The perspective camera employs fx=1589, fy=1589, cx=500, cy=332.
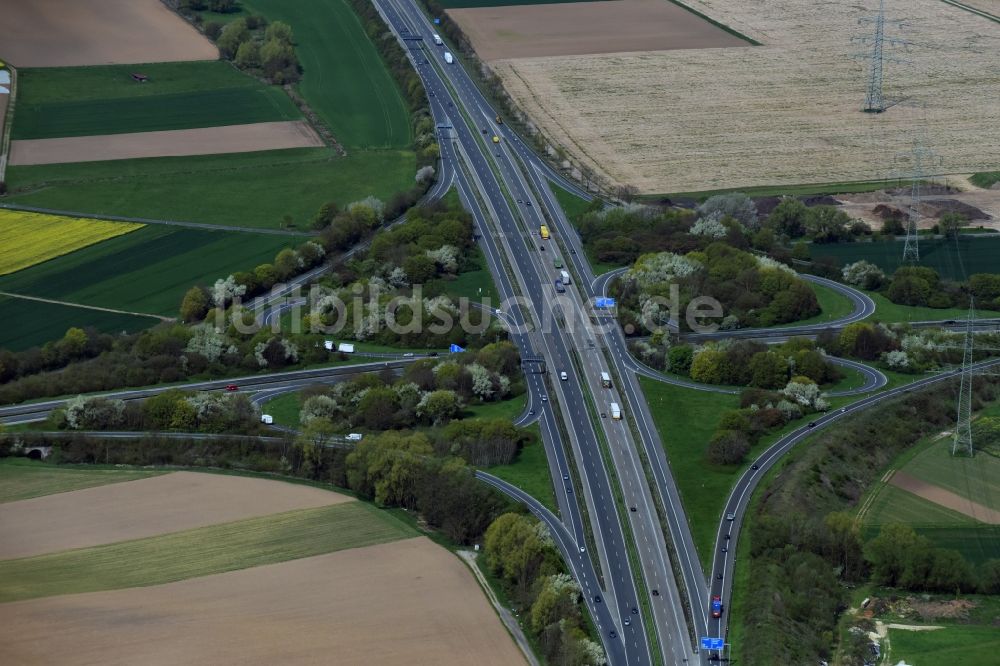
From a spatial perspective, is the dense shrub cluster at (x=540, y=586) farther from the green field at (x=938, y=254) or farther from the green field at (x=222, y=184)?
the green field at (x=222, y=184)

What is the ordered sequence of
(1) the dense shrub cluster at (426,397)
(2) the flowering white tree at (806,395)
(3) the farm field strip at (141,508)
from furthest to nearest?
(2) the flowering white tree at (806,395) < (1) the dense shrub cluster at (426,397) < (3) the farm field strip at (141,508)

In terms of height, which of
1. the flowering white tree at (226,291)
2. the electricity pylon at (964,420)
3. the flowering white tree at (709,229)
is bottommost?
the electricity pylon at (964,420)

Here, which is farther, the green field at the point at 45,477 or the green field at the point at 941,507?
the green field at the point at 45,477

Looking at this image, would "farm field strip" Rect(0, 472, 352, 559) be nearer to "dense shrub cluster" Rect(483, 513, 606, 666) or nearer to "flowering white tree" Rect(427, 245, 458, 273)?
"dense shrub cluster" Rect(483, 513, 606, 666)

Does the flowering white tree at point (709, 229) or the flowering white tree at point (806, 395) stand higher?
the flowering white tree at point (709, 229)

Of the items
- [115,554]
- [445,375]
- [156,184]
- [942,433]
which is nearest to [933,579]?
[942,433]

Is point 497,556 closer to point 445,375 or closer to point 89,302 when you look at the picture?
point 445,375

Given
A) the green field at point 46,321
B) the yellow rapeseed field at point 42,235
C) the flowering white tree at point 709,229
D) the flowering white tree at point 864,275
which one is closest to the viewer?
the green field at point 46,321

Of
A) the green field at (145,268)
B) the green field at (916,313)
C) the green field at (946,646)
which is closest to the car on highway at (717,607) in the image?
A: the green field at (946,646)
